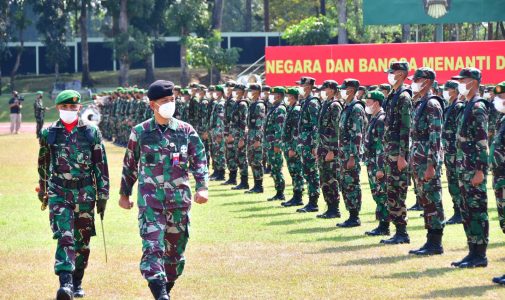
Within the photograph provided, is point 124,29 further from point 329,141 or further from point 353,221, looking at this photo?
point 353,221

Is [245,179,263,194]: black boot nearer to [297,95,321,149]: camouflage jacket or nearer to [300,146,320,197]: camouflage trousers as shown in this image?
[300,146,320,197]: camouflage trousers

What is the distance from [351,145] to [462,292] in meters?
5.64

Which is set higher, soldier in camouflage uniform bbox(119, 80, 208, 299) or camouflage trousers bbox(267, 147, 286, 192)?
soldier in camouflage uniform bbox(119, 80, 208, 299)

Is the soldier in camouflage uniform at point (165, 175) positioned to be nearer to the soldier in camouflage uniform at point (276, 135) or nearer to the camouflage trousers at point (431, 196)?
the camouflage trousers at point (431, 196)

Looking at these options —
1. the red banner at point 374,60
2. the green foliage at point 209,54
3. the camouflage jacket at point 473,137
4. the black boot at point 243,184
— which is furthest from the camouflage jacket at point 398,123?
the green foliage at point 209,54

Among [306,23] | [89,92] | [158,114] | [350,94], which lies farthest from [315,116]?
[89,92]

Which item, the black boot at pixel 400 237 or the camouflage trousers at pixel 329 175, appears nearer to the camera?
the black boot at pixel 400 237

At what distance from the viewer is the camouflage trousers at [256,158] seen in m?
23.2

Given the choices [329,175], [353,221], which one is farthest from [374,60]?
Answer: [353,221]

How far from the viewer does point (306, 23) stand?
6562 centimetres

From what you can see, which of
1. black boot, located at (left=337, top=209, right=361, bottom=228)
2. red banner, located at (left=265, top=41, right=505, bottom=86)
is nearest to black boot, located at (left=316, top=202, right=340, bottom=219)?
black boot, located at (left=337, top=209, right=361, bottom=228)

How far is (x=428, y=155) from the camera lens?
13586 millimetres

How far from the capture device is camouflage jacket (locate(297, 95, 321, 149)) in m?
19.0

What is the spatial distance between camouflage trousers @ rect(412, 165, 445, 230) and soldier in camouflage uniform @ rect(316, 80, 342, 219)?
3.63 m
